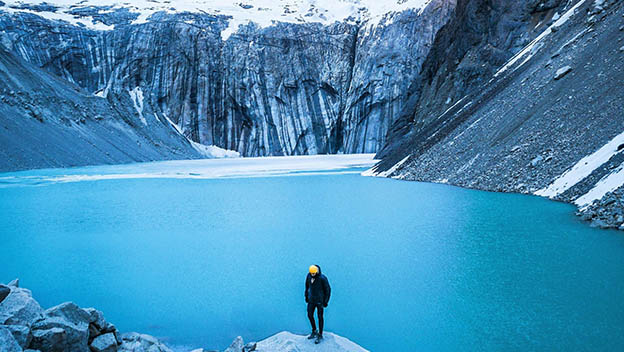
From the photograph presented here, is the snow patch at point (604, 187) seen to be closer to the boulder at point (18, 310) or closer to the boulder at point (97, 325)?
the boulder at point (97, 325)

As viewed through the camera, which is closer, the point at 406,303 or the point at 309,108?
the point at 406,303

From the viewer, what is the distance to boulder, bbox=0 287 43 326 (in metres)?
4.04

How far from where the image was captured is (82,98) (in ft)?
150

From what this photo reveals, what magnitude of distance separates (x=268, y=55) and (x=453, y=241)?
2388 inches

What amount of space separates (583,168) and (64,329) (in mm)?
13807

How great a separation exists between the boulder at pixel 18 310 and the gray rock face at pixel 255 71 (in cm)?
5865

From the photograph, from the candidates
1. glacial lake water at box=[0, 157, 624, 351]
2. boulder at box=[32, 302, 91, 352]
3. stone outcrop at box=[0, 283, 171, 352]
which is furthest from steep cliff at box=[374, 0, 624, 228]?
boulder at box=[32, 302, 91, 352]

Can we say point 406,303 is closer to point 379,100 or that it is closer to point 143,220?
point 143,220

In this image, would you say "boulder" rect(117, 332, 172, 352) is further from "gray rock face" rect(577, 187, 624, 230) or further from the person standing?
"gray rock face" rect(577, 187, 624, 230)

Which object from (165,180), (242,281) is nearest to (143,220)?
(242,281)

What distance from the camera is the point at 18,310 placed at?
13.7 ft

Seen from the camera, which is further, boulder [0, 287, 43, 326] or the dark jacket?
the dark jacket

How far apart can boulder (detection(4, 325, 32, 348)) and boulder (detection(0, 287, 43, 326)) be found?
9.8 inches

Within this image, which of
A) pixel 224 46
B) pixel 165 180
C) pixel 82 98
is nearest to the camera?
pixel 165 180
